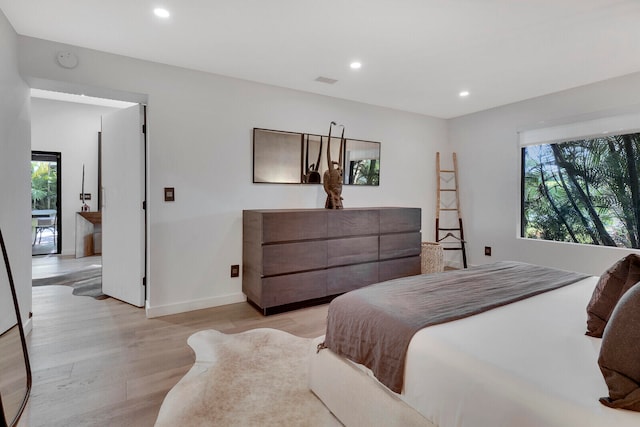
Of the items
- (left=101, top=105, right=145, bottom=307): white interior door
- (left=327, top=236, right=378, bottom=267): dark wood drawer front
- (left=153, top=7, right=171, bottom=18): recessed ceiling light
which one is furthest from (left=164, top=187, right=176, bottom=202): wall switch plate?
(left=327, top=236, right=378, bottom=267): dark wood drawer front

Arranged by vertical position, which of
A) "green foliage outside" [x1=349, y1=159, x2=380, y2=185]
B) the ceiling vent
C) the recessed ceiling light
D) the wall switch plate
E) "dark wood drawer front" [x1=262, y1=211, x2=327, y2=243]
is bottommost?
"dark wood drawer front" [x1=262, y1=211, x2=327, y2=243]

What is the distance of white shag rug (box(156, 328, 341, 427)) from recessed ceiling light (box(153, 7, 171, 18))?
231 centimetres

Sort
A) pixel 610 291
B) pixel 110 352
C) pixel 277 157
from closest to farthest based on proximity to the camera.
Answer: pixel 610 291, pixel 110 352, pixel 277 157

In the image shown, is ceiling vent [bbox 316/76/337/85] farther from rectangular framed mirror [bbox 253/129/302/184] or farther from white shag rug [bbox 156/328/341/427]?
white shag rug [bbox 156/328/341/427]

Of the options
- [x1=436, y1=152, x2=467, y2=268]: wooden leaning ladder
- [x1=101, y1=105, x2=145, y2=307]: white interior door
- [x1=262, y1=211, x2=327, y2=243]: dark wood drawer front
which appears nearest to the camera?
[x1=262, y1=211, x2=327, y2=243]: dark wood drawer front

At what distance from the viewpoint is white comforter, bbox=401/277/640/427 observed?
0.89 meters

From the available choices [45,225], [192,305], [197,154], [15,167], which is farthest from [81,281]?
[45,225]

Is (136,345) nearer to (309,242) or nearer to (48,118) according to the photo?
(309,242)

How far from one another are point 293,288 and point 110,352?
57.9 inches

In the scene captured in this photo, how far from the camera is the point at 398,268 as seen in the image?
3.77 m

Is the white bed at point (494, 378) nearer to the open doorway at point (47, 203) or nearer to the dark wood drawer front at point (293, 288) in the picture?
the dark wood drawer front at point (293, 288)

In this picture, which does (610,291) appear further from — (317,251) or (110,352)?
(110,352)

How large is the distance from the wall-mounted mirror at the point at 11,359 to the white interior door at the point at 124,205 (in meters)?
0.94

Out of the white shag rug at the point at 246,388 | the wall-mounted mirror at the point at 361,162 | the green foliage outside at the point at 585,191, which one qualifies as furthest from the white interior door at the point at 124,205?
the green foliage outside at the point at 585,191
